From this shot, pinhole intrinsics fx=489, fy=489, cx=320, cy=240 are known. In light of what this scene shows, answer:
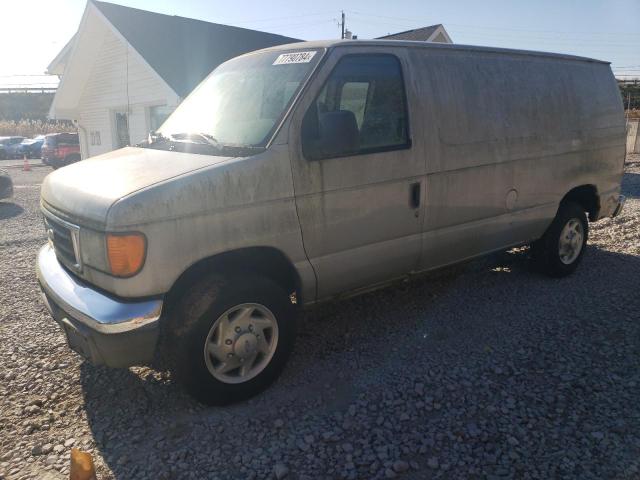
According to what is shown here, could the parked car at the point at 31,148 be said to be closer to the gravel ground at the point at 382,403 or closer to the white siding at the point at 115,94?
the white siding at the point at 115,94

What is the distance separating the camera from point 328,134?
10.1 ft

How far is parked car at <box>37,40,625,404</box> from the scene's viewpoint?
8.96ft

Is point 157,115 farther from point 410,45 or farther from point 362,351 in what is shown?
point 362,351

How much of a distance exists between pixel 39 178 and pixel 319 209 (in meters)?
19.2

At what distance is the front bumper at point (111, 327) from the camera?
8.66 ft

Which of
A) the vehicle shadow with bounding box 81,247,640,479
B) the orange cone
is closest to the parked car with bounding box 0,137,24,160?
the vehicle shadow with bounding box 81,247,640,479

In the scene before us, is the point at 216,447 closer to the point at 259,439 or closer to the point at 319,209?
the point at 259,439

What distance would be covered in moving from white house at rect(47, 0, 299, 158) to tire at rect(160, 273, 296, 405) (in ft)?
37.8

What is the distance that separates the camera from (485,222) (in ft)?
14.2

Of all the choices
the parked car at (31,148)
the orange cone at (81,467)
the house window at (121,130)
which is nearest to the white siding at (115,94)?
the house window at (121,130)

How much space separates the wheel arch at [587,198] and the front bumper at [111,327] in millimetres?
4366

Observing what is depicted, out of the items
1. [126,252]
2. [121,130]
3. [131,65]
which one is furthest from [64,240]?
[121,130]

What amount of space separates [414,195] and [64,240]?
96.3 inches

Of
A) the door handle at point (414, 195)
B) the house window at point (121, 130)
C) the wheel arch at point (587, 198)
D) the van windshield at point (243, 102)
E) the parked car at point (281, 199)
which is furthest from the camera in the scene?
the house window at point (121, 130)
